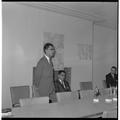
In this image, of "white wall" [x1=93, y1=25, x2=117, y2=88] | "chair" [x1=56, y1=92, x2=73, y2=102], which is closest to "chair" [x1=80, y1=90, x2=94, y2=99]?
"chair" [x1=56, y1=92, x2=73, y2=102]

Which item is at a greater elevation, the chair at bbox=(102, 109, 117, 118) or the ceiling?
the ceiling

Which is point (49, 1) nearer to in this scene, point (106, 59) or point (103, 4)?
point (103, 4)

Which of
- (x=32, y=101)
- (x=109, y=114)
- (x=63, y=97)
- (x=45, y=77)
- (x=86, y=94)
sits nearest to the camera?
(x=109, y=114)

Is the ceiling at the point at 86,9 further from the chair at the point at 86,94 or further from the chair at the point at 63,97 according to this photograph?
the chair at the point at 63,97

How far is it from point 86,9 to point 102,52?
9.42 feet

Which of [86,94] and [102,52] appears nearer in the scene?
[86,94]

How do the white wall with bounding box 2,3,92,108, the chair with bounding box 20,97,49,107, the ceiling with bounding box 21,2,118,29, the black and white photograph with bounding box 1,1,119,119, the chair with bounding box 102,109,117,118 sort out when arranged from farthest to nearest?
1. the ceiling with bounding box 21,2,118,29
2. the white wall with bounding box 2,3,92,108
3. the black and white photograph with bounding box 1,1,119,119
4. the chair with bounding box 20,97,49,107
5. the chair with bounding box 102,109,117,118

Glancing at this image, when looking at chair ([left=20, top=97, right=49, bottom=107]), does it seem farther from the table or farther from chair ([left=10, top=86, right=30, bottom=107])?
chair ([left=10, top=86, right=30, bottom=107])

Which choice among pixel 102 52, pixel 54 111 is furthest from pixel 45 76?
pixel 102 52

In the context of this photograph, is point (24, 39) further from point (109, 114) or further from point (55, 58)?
point (109, 114)

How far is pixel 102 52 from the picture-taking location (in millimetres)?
9852

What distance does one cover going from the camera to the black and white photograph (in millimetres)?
3712

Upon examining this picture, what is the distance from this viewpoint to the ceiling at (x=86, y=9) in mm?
6582

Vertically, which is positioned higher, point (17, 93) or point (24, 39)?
point (24, 39)
